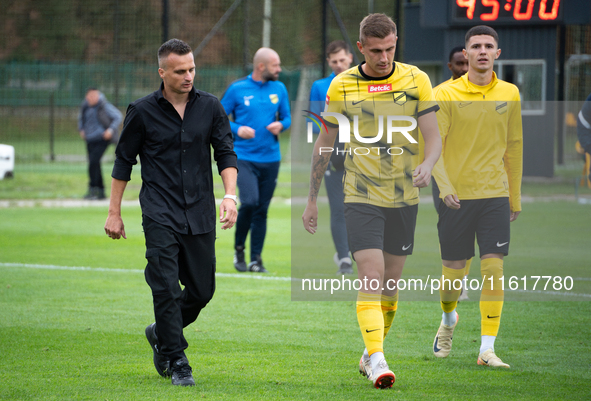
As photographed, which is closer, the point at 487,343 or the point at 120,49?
the point at 487,343

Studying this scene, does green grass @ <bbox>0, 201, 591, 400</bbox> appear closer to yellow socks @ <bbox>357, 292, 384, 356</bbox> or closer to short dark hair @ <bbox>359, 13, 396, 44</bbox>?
yellow socks @ <bbox>357, 292, 384, 356</bbox>

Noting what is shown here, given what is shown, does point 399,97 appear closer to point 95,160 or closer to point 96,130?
point 95,160

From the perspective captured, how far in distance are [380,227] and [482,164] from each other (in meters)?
0.98

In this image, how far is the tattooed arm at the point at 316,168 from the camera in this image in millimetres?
4984

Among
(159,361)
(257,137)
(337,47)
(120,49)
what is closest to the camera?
(159,361)

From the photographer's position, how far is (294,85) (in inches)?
874

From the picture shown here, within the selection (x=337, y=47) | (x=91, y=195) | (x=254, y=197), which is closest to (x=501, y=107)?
(x=337, y=47)

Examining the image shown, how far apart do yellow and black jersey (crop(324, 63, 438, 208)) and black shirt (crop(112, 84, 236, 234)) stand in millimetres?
846

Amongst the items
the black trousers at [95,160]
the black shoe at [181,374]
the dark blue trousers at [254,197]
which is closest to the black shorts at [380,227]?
the black shoe at [181,374]

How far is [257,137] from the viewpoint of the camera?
28.3 ft

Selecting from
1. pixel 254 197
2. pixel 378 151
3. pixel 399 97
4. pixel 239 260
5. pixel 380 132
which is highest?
pixel 399 97

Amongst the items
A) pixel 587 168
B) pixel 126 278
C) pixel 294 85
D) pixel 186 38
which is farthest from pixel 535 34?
pixel 126 278

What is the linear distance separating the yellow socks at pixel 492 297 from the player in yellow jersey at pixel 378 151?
25.4 inches

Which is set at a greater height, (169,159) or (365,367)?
(169,159)
